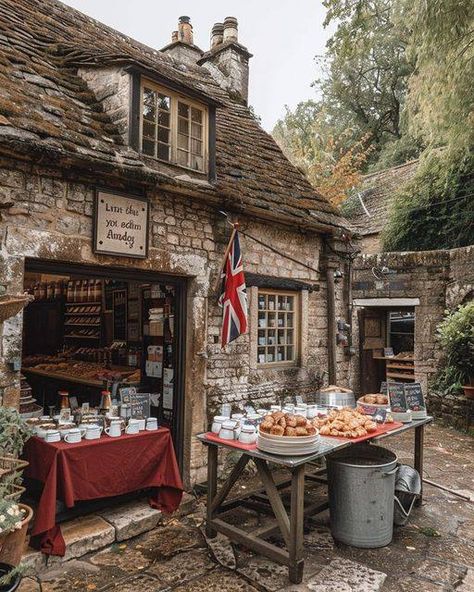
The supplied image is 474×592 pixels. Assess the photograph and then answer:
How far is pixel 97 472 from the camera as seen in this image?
481 cm

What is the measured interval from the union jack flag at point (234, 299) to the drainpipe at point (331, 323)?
259 centimetres

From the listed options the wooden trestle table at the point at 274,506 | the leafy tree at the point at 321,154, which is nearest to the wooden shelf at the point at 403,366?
the wooden trestle table at the point at 274,506

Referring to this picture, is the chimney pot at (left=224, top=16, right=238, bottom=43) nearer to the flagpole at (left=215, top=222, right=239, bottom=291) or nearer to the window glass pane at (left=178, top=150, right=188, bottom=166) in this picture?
the window glass pane at (left=178, top=150, right=188, bottom=166)

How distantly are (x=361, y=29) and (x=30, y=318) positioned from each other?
913cm

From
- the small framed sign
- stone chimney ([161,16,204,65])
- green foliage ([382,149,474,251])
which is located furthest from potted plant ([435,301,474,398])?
stone chimney ([161,16,204,65])

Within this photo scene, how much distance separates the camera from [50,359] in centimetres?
976

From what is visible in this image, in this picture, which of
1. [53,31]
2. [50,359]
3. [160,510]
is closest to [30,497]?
[160,510]

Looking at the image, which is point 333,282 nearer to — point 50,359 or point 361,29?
point 361,29

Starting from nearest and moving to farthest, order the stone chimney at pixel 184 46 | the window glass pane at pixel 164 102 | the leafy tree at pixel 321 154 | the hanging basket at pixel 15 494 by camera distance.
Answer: the hanging basket at pixel 15 494
the window glass pane at pixel 164 102
the stone chimney at pixel 184 46
the leafy tree at pixel 321 154

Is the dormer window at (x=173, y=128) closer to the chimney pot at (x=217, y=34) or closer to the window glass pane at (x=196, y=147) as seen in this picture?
the window glass pane at (x=196, y=147)

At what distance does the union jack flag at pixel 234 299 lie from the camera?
5.99 metres

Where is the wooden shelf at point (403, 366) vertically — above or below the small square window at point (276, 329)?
below

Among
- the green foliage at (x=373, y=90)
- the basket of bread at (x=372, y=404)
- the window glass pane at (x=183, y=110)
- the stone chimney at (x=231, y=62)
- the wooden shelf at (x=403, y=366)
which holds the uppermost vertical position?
the green foliage at (x=373, y=90)

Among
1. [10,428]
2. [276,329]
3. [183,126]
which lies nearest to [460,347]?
[276,329]
